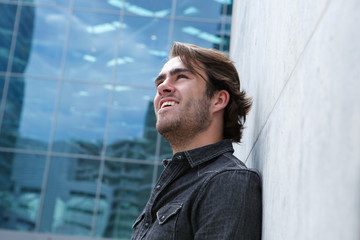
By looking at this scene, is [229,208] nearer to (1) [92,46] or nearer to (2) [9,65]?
(1) [92,46]

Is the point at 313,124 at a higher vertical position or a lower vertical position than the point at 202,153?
higher

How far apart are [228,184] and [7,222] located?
11699 mm

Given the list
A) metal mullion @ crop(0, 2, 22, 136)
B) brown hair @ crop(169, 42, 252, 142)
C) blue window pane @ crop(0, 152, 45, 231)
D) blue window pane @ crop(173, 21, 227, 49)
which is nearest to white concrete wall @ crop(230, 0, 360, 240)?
brown hair @ crop(169, 42, 252, 142)

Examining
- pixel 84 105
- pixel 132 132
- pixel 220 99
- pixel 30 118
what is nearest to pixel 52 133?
pixel 30 118

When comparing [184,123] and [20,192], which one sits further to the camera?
[20,192]

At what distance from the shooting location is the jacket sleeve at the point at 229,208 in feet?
5.49

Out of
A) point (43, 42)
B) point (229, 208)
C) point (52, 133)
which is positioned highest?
point (43, 42)

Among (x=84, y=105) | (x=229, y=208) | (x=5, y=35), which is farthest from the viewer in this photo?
(x=5, y=35)

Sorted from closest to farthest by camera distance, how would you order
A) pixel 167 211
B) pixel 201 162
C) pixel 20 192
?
pixel 167 211, pixel 201 162, pixel 20 192

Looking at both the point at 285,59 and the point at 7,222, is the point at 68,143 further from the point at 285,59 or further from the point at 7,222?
the point at 285,59

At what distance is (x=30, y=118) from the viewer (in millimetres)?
12656

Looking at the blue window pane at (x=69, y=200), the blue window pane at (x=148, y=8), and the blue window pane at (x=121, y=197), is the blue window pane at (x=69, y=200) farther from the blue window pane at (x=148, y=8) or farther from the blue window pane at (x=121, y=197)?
the blue window pane at (x=148, y=8)

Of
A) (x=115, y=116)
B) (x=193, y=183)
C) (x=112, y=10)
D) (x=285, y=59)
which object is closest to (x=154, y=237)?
(x=193, y=183)

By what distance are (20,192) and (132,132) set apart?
10.7ft
